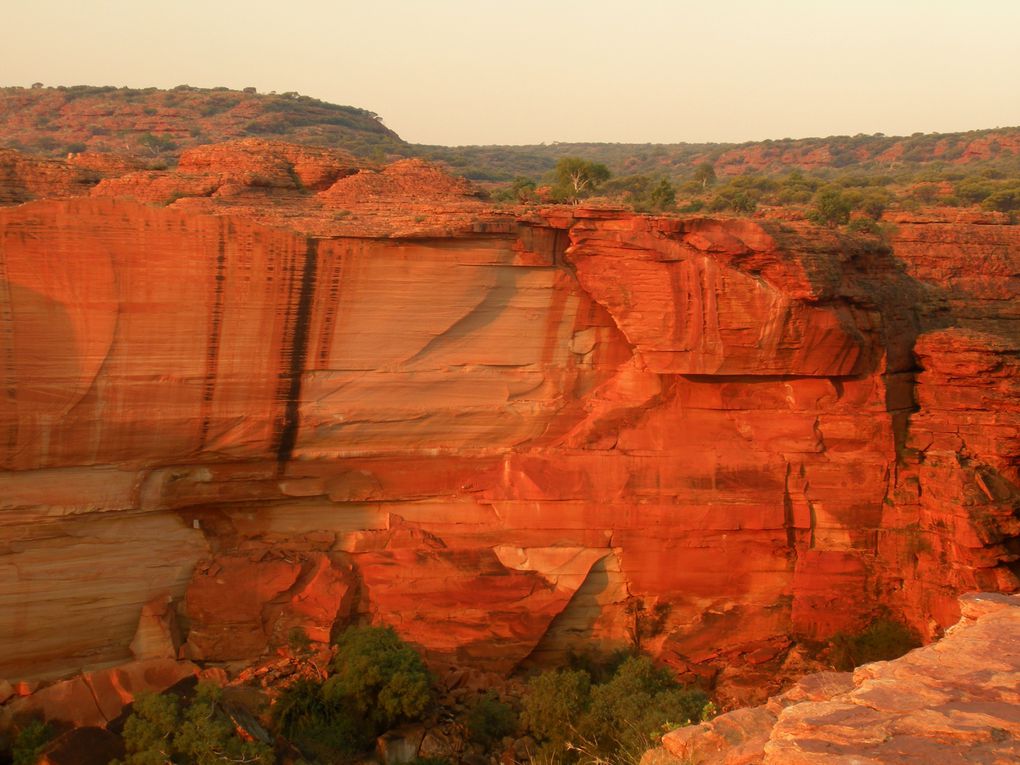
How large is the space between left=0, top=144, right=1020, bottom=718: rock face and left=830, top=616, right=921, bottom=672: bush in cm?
27

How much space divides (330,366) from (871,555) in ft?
26.5

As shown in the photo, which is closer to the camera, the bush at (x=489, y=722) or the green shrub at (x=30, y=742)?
the green shrub at (x=30, y=742)

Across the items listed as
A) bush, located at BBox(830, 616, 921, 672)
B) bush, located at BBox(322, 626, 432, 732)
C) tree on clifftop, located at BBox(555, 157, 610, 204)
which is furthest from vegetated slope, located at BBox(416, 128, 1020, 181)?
bush, located at BBox(322, 626, 432, 732)

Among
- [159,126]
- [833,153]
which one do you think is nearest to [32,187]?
[159,126]

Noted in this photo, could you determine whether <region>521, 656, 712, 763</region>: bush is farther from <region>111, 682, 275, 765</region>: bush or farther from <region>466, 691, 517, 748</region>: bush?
<region>111, 682, 275, 765</region>: bush

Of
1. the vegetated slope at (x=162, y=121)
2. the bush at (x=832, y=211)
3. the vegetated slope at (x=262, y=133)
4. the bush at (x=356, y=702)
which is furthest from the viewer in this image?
the vegetated slope at (x=262, y=133)

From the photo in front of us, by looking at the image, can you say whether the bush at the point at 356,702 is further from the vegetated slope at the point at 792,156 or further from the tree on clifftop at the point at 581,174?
the vegetated slope at the point at 792,156

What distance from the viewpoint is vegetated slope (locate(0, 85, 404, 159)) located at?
2730 centimetres

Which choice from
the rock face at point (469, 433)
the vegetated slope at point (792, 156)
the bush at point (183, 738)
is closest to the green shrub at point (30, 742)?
the bush at point (183, 738)

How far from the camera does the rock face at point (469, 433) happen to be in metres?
10.9

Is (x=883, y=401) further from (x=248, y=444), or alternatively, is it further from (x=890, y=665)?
(x=248, y=444)

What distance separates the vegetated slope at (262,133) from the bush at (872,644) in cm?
1777

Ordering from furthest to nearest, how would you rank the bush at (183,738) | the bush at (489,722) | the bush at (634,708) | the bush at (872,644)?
the bush at (872,644) < the bush at (489,722) < the bush at (634,708) < the bush at (183,738)

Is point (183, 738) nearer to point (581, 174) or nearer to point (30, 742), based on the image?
point (30, 742)
